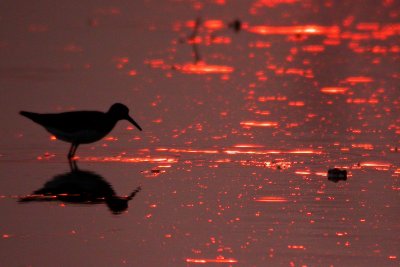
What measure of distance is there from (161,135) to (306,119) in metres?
2.70

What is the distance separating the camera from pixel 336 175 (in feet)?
47.5

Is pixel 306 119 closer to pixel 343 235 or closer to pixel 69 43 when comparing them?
pixel 343 235

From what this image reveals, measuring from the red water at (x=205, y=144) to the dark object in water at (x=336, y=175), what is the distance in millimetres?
75

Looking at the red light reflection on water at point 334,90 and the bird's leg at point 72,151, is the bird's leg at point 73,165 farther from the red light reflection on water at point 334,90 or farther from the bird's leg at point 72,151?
the red light reflection on water at point 334,90

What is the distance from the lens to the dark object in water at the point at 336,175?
14482mm

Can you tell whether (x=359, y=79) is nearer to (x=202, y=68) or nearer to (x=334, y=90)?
(x=334, y=90)

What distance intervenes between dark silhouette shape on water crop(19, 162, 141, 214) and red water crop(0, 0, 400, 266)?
0.04 metres

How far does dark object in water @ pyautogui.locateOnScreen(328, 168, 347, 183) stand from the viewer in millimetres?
14482

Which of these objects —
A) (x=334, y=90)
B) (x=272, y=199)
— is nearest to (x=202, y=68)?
(x=334, y=90)

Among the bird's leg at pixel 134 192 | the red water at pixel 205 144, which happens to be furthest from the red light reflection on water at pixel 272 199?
the bird's leg at pixel 134 192

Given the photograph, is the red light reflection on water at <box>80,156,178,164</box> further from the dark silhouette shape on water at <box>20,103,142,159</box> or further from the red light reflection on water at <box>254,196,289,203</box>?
the red light reflection on water at <box>254,196,289,203</box>

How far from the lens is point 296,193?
13672mm

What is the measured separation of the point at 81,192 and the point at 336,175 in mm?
3146

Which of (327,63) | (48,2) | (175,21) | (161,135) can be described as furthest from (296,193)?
(48,2)
